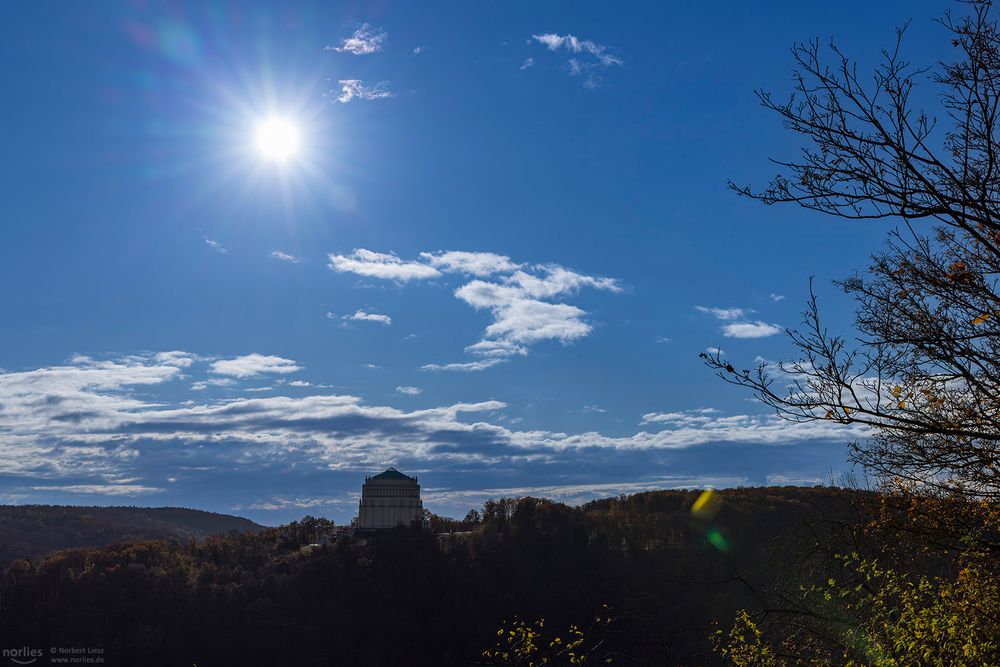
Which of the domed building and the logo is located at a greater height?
the domed building

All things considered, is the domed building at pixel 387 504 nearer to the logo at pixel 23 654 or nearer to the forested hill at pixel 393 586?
the forested hill at pixel 393 586

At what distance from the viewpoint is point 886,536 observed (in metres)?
9.51

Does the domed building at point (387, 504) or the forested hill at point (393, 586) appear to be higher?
the domed building at point (387, 504)

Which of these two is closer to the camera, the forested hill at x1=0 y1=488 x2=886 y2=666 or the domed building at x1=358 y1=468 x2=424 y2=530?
the forested hill at x1=0 y1=488 x2=886 y2=666

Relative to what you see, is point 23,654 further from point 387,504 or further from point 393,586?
point 387,504

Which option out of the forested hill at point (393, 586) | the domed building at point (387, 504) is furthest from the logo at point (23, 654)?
the domed building at point (387, 504)

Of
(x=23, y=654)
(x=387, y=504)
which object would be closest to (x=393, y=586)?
(x=387, y=504)

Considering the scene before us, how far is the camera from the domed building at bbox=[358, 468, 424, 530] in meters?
133

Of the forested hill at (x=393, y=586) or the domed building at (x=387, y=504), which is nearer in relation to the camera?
the forested hill at (x=393, y=586)

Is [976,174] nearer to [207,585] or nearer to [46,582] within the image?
[207,585]

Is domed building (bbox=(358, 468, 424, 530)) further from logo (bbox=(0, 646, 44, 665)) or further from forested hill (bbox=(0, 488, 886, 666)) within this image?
logo (bbox=(0, 646, 44, 665))

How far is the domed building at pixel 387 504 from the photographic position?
133000 millimetres

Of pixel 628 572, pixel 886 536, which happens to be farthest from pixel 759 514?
pixel 886 536

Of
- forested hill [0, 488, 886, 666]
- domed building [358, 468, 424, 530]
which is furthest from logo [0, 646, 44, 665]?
domed building [358, 468, 424, 530]
